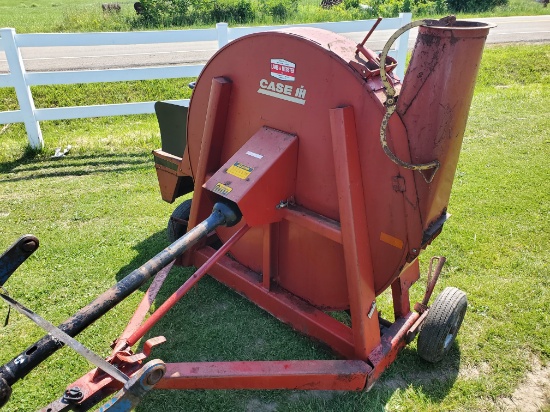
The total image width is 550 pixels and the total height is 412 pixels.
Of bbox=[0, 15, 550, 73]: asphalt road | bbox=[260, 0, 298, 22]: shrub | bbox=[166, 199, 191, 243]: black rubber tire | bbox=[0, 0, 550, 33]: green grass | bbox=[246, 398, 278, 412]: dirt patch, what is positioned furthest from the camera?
bbox=[260, 0, 298, 22]: shrub

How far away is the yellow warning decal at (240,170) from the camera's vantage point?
2.83 meters

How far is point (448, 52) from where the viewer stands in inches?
88.3

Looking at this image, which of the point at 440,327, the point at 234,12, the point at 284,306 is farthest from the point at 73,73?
the point at 234,12

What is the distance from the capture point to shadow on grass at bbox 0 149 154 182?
19.7 ft

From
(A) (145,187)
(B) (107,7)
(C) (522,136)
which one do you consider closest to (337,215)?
(A) (145,187)

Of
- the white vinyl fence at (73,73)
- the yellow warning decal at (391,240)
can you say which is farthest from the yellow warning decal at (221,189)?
the white vinyl fence at (73,73)

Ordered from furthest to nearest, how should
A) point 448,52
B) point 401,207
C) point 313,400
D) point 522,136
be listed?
point 522,136
point 313,400
point 401,207
point 448,52

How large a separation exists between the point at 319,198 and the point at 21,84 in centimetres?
511

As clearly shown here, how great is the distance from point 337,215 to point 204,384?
Result: 124cm

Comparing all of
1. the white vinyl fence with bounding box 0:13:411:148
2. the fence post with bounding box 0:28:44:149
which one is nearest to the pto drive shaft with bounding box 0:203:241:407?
the white vinyl fence with bounding box 0:13:411:148

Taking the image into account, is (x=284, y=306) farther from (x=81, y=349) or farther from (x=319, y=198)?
(x=81, y=349)

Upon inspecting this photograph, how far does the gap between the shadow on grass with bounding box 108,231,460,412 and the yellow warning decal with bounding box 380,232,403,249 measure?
1.01 metres

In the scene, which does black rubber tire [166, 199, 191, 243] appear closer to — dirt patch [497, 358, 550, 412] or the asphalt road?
dirt patch [497, 358, 550, 412]

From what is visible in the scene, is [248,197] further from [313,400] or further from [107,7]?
[107,7]
